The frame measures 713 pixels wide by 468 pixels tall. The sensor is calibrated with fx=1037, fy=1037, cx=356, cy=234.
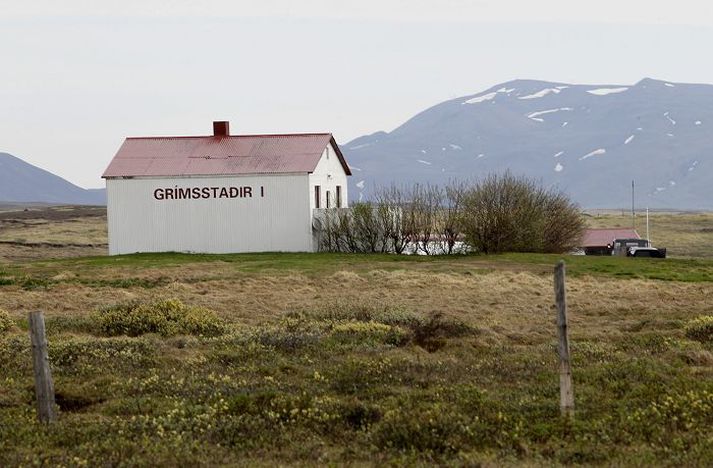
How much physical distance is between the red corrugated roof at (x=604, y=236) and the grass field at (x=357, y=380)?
150 feet

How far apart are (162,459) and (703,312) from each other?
18082mm

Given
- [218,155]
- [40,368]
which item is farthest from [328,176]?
[40,368]

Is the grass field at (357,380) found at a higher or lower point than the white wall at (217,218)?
lower

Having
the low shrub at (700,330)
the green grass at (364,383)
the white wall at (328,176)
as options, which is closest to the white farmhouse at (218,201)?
the white wall at (328,176)

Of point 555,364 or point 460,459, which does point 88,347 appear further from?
point 460,459

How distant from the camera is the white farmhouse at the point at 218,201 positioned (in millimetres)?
53656

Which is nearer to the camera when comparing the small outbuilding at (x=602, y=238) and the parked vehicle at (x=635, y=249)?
the parked vehicle at (x=635, y=249)

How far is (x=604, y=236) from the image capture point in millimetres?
78938

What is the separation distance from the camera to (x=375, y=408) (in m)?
13.9

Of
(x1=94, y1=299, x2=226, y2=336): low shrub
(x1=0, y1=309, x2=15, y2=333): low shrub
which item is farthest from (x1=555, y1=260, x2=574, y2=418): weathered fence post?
(x1=0, y1=309, x2=15, y2=333): low shrub

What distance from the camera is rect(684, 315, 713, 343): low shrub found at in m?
20.8

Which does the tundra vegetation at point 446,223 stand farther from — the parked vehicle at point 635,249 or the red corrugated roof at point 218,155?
the parked vehicle at point 635,249

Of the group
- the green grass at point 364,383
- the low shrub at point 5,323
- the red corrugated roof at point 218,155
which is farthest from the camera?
the red corrugated roof at point 218,155

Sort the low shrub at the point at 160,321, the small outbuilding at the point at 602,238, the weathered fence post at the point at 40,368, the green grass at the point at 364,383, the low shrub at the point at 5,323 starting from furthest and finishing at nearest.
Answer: the small outbuilding at the point at 602,238 → the low shrub at the point at 5,323 → the low shrub at the point at 160,321 → the weathered fence post at the point at 40,368 → the green grass at the point at 364,383
